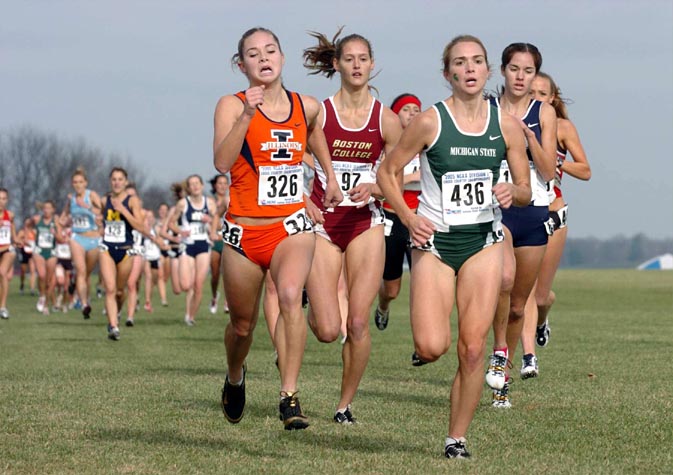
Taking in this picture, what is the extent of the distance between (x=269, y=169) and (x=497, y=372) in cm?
259

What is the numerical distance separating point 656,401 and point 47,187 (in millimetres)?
103389

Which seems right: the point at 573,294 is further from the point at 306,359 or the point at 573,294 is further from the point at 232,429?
the point at 232,429

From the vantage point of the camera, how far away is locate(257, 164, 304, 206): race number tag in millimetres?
7875

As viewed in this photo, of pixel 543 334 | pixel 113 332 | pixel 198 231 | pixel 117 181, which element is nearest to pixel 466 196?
pixel 543 334

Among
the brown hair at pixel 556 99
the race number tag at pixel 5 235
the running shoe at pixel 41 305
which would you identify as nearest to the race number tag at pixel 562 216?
the brown hair at pixel 556 99

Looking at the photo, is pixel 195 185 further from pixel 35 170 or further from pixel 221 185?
pixel 35 170

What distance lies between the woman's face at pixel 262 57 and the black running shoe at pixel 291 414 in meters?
1.92

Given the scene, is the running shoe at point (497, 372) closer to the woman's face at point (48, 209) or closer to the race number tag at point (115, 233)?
the race number tag at point (115, 233)

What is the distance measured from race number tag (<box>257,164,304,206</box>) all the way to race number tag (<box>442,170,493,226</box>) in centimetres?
106

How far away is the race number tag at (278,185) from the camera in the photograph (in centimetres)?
788

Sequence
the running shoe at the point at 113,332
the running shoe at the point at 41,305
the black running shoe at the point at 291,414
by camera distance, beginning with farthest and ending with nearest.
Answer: the running shoe at the point at 41,305 → the running shoe at the point at 113,332 → the black running shoe at the point at 291,414

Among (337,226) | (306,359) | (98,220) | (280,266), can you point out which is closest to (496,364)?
(337,226)

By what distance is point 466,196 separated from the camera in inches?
288

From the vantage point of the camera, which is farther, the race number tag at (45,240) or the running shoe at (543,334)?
the race number tag at (45,240)
